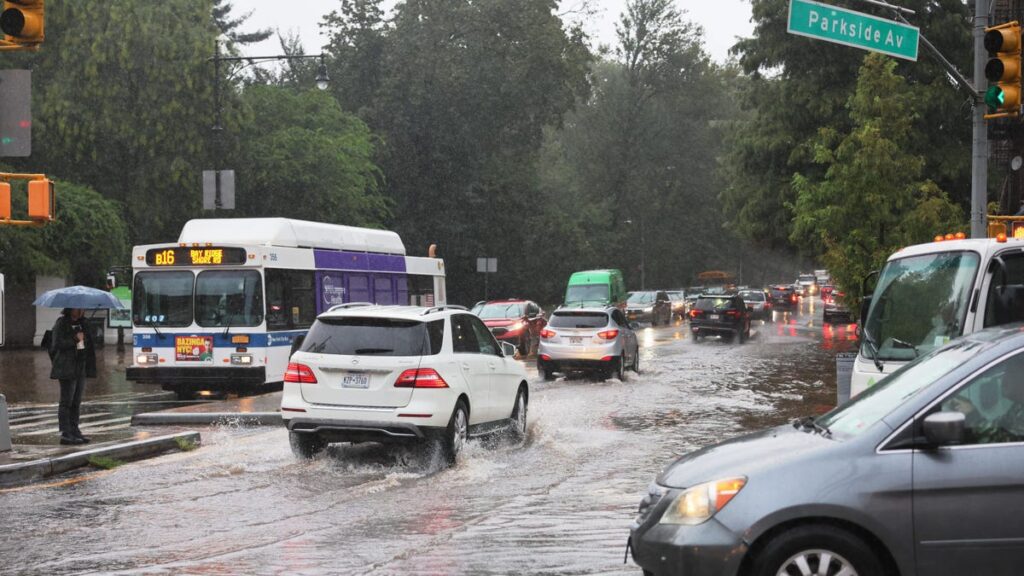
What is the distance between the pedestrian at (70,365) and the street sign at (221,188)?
19565 millimetres

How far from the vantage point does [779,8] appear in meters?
44.1

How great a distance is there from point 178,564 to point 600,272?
43.8 m

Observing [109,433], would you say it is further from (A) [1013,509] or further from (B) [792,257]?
(B) [792,257]

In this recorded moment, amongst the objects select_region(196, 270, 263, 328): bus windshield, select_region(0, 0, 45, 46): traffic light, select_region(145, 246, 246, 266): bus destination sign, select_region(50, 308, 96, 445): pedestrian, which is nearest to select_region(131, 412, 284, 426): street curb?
select_region(50, 308, 96, 445): pedestrian

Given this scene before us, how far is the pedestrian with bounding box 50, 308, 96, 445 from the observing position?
1532 cm

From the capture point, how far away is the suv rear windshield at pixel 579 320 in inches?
1061

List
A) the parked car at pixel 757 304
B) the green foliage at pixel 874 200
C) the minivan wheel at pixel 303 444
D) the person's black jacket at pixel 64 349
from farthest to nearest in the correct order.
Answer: the parked car at pixel 757 304
the green foliage at pixel 874 200
the person's black jacket at pixel 64 349
the minivan wheel at pixel 303 444

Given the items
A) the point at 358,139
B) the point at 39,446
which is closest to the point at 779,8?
the point at 358,139

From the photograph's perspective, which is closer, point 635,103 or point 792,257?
point 792,257

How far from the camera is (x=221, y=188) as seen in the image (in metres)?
35.3

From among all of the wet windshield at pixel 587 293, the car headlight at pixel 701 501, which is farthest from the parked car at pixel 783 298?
the car headlight at pixel 701 501

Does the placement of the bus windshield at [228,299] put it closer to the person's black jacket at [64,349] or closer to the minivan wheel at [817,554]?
the person's black jacket at [64,349]

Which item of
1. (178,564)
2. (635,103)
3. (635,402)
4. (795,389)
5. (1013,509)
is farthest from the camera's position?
(635,103)

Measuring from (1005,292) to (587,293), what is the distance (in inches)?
1599
